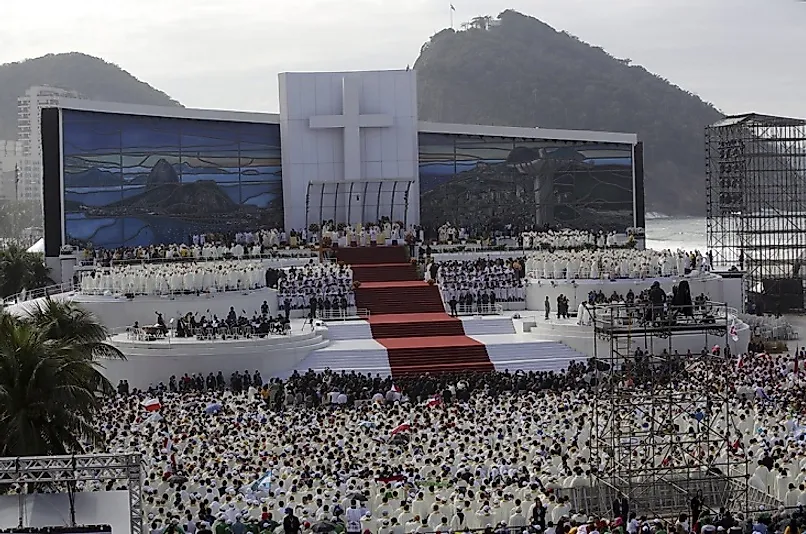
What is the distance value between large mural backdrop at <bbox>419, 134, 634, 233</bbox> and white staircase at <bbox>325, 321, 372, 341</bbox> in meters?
17.6

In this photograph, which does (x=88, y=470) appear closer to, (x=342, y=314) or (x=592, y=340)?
(x=592, y=340)

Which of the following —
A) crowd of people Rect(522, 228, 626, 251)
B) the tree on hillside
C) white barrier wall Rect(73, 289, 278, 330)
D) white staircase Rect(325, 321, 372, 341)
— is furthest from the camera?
the tree on hillside

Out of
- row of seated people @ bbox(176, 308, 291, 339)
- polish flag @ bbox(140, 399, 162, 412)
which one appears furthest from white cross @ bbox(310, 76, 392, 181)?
polish flag @ bbox(140, 399, 162, 412)

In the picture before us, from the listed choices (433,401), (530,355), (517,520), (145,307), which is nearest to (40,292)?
(145,307)

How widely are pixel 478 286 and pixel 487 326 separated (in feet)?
10.3

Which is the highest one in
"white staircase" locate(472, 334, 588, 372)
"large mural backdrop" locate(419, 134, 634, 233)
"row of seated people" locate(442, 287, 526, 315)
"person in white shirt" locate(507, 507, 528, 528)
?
"large mural backdrop" locate(419, 134, 634, 233)

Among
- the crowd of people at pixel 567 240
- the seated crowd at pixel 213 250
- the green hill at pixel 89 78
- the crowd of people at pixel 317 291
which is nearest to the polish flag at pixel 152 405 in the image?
the crowd of people at pixel 317 291

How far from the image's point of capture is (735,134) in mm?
48812

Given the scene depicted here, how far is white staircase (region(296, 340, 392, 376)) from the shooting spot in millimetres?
31625

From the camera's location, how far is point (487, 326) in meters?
35.4

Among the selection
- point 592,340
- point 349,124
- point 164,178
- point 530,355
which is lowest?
point 530,355

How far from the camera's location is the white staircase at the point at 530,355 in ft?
104

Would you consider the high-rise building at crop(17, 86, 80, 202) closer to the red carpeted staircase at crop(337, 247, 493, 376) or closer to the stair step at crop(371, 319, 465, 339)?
the red carpeted staircase at crop(337, 247, 493, 376)

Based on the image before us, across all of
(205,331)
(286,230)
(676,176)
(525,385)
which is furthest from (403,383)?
(676,176)
